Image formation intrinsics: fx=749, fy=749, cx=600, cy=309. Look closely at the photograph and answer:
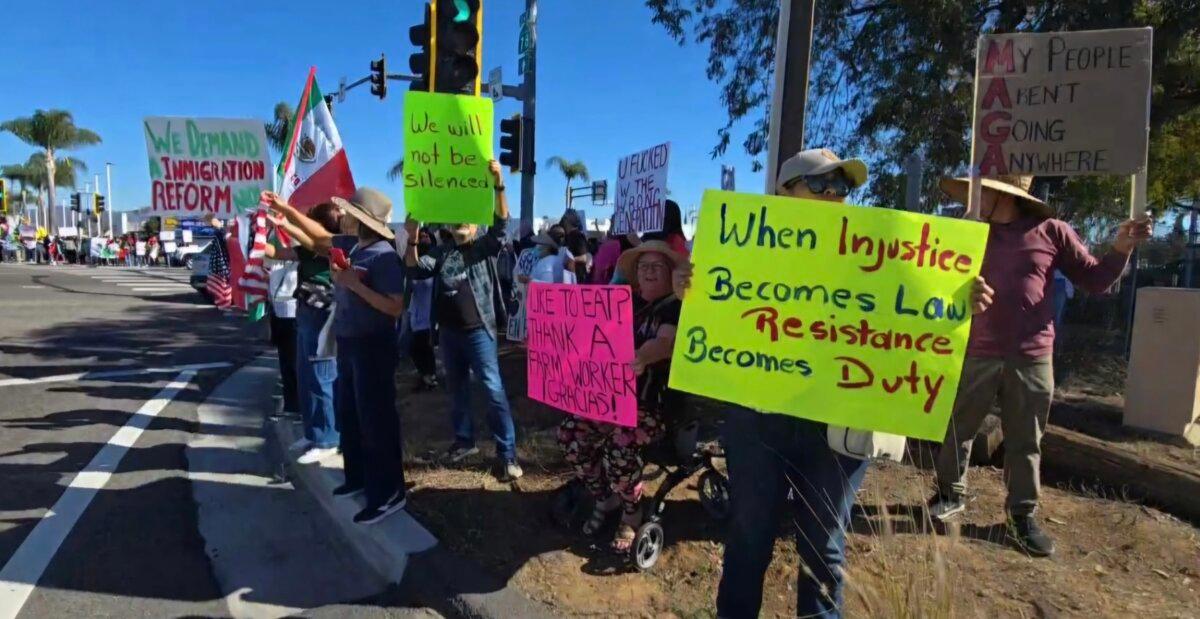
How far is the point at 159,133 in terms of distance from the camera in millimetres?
6219

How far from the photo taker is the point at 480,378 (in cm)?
478

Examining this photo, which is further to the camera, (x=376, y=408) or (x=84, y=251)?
(x=84, y=251)

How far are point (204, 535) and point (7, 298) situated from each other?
59.9ft

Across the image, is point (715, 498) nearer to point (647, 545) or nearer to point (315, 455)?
point (647, 545)

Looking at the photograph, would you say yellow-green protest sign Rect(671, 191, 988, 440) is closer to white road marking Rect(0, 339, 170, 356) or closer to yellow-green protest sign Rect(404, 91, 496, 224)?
yellow-green protest sign Rect(404, 91, 496, 224)

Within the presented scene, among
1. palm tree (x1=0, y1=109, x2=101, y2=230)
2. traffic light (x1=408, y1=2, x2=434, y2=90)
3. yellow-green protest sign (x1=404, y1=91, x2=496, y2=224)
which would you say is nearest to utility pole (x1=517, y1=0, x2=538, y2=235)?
traffic light (x1=408, y1=2, x2=434, y2=90)

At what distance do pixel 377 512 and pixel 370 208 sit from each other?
1655mm

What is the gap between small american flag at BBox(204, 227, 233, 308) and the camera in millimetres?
7180

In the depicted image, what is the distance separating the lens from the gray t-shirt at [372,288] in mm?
3943

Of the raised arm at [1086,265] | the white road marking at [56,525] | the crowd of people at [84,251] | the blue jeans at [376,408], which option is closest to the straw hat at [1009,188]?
the raised arm at [1086,265]

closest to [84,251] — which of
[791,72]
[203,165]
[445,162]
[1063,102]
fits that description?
[203,165]

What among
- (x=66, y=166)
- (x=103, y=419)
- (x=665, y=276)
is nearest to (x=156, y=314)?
(x=103, y=419)

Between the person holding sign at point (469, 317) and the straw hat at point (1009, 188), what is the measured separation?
8.60 ft

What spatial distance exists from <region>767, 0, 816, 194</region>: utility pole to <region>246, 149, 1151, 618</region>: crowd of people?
80 centimetres
